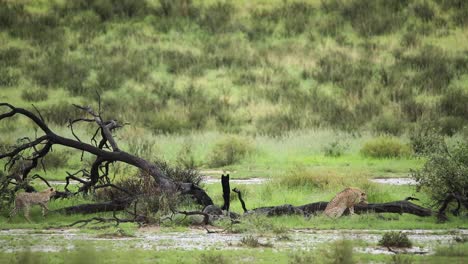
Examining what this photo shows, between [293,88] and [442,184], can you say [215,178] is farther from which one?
[293,88]

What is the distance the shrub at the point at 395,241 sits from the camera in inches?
527

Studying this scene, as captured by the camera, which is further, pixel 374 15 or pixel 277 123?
pixel 374 15

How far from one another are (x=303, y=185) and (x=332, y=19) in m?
29.3

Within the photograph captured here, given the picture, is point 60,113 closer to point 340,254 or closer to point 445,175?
point 445,175

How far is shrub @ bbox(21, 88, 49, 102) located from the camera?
39531 millimetres

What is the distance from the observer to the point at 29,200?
16.7 meters

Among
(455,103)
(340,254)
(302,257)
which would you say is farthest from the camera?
(455,103)

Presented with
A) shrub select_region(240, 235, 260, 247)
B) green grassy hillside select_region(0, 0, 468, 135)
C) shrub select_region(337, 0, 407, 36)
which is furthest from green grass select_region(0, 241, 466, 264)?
shrub select_region(337, 0, 407, 36)

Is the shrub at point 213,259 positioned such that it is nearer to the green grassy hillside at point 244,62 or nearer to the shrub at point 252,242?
the shrub at point 252,242

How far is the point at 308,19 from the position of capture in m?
49.4

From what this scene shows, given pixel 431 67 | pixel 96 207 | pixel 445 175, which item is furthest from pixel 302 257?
pixel 431 67

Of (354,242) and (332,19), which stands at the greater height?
(332,19)

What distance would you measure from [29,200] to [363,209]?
5.26 m

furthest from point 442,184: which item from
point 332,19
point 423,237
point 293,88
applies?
point 332,19
